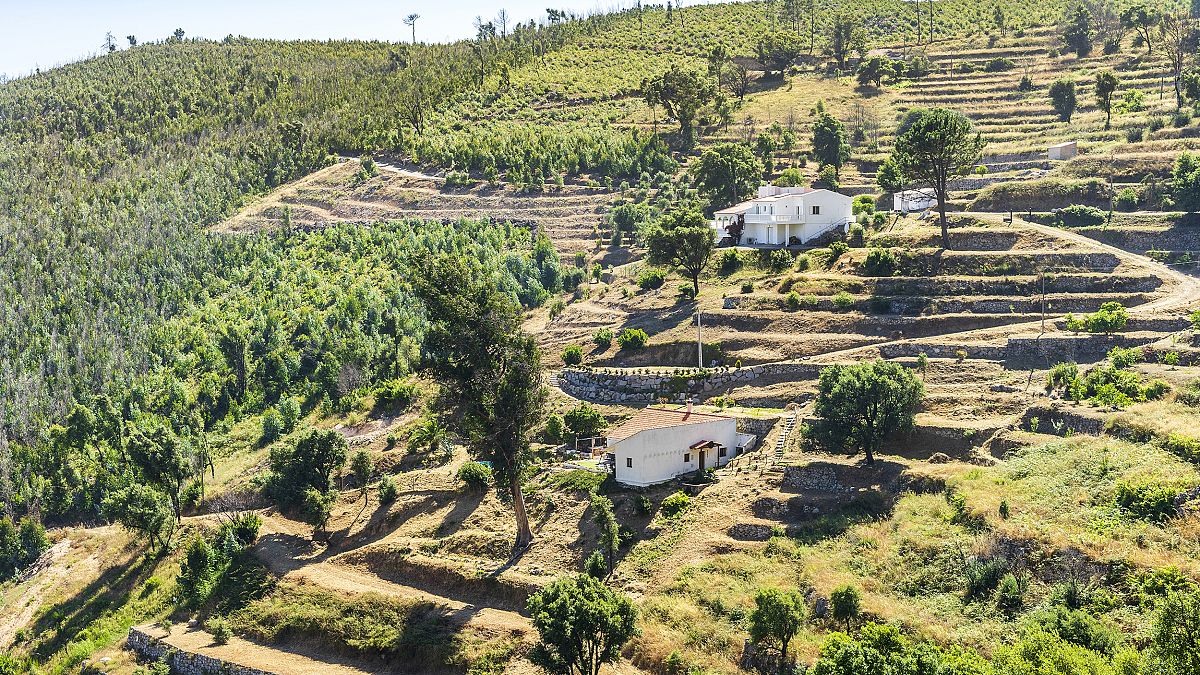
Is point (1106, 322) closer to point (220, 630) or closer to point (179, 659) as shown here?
point (220, 630)

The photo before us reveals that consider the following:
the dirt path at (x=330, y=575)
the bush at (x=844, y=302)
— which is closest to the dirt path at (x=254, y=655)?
the dirt path at (x=330, y=575)

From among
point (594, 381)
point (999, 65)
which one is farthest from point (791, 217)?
point (999, 65)

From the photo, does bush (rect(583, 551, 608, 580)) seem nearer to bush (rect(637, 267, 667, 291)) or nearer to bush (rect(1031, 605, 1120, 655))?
bush (rect(1031, 605, 1120, 655))

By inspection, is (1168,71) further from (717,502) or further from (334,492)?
(334,492)

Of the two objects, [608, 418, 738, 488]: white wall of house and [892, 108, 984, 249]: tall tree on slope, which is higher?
[892, 108, 984, 249]: tall tree on slope

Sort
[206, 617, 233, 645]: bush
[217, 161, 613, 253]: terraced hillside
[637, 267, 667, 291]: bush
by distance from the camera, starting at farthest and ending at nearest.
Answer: [217, 161, 613, 253]: terraced hillside
[637, 267, 667, 291]: bush
[206, 617, 233, 645]: bush

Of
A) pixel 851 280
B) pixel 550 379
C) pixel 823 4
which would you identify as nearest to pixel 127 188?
pixel 550 379

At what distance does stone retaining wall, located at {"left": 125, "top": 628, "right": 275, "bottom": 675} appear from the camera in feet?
151

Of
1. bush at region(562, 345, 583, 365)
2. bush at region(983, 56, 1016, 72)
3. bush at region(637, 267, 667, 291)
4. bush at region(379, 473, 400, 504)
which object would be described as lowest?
bush at region(379, 473, 400, 504)

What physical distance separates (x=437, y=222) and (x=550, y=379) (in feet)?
124

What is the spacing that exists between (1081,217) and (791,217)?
20874mm

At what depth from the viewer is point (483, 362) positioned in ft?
159

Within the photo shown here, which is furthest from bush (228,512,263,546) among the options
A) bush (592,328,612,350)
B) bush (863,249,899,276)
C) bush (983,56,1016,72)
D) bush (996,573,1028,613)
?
bush (983,56,1016,72)

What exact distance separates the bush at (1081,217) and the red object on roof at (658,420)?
36.0 metres
